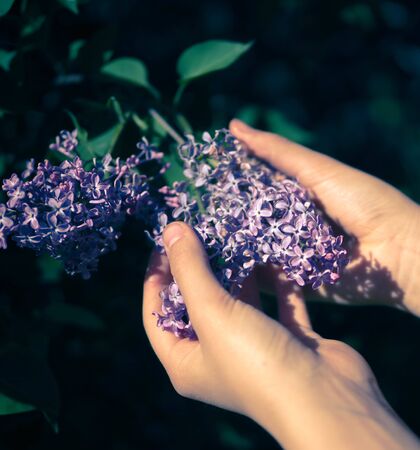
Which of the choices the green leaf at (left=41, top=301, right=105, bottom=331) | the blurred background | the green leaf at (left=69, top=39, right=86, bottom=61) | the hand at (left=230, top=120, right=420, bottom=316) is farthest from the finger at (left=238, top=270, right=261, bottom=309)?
the green leaf at (left=69, top=39, right=86, bottom=61)

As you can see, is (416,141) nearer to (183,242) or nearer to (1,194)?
(183,242)

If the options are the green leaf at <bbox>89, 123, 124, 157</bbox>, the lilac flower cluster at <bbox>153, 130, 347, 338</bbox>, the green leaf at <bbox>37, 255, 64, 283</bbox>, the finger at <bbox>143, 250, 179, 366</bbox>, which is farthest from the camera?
the green leaf at <bbox>37, 255, 64, 283</bbox>

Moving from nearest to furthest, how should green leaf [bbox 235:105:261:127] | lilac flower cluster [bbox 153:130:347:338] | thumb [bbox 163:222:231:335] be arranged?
thumb [bbox 163:222:231:335] → lilac flower cluster [bbox 153:130:347:338] → green leaf [bbox 235:105:261:127]

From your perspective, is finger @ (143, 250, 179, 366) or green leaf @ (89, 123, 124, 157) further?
green leaf @ (89, 123, 124, 157)

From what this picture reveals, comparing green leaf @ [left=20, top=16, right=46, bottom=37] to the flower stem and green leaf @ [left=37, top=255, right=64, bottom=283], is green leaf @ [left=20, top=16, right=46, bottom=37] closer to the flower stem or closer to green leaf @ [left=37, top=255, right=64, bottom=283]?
the flower stem

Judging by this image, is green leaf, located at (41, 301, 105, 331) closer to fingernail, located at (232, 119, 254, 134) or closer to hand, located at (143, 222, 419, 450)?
hand, located at (143, 222, 419, 450)

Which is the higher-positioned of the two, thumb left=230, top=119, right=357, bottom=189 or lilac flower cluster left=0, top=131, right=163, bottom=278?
lilac flower cluster left=0, top=131, right=163, bottom=278

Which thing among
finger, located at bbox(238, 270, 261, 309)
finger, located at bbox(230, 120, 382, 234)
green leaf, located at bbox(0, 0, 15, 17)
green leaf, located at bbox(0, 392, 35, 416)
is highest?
green leaf, located at bbox(0, 0, 15, 17)
